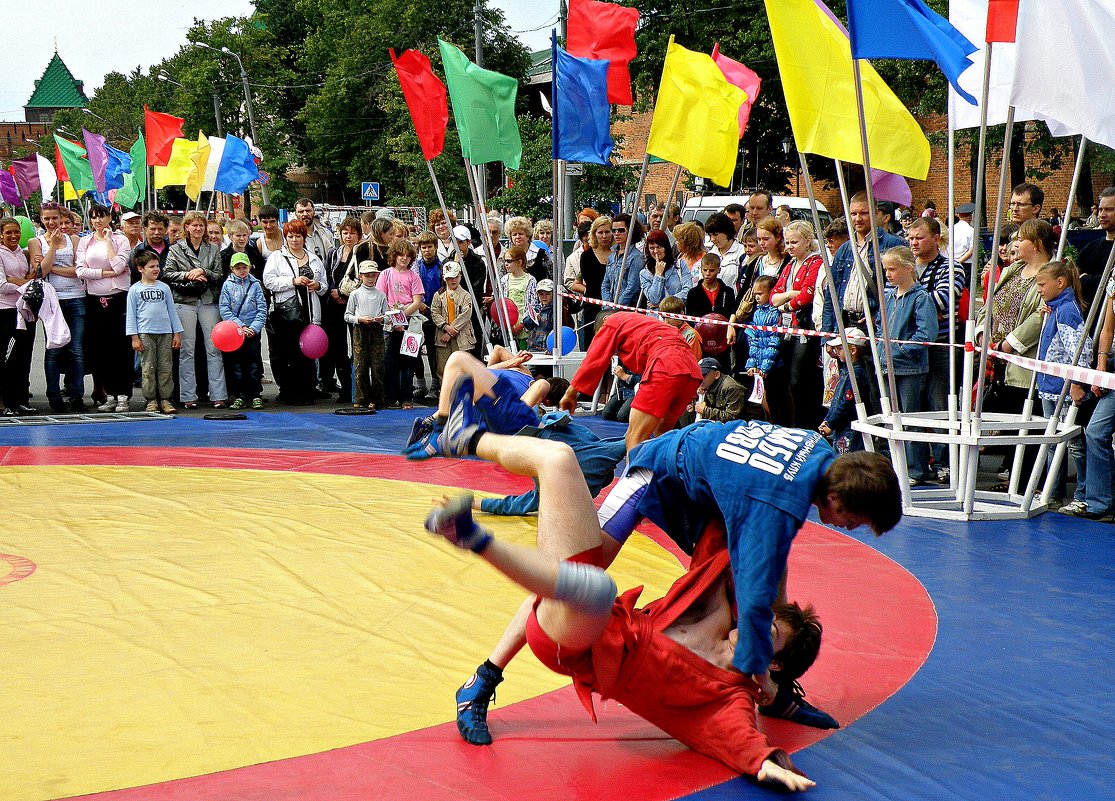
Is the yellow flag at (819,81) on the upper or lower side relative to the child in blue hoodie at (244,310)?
upper

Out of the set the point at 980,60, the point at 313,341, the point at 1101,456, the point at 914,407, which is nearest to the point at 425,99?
the point at 313,341

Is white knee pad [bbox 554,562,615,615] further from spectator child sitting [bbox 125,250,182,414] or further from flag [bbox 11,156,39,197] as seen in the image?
flag [bbox 11,156,39,197]

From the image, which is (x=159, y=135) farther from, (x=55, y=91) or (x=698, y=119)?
(x=55, y=91)

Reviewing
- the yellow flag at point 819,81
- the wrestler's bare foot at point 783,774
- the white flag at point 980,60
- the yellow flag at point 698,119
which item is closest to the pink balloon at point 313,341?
the yellow flag at point 698,119

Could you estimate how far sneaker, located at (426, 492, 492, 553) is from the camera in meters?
2.73

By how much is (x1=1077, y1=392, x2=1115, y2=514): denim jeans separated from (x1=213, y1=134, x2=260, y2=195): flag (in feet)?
35.2

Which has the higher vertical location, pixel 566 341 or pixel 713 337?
pixel 713 337

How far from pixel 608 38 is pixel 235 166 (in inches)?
236

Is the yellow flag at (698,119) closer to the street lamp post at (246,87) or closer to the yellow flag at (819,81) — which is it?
the yellow flag at (819,81)

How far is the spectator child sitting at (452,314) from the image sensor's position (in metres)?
11.4

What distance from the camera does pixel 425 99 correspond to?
36.0ft

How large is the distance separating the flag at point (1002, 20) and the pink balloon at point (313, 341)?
6.92 meters

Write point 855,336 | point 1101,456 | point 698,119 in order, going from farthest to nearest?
point 698,119 → point 855,336 → point 1101,456

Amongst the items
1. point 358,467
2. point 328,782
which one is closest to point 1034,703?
point 328,782
